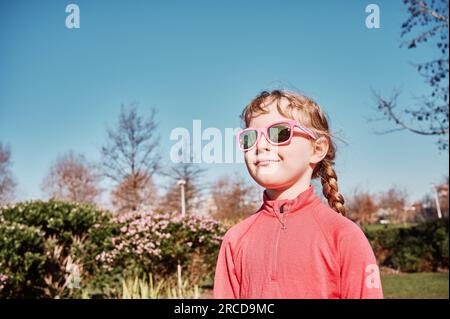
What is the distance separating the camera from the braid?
1355 mm

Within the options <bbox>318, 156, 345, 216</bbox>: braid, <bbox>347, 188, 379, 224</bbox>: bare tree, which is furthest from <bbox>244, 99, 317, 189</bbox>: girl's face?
<bbox>347, 188, 379, 224</bbox>: bare tree

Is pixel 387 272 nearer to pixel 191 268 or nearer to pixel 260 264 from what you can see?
pixel 191 268

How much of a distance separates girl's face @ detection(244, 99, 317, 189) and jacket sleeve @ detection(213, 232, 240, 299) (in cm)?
22

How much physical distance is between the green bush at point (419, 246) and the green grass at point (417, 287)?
4.32 ft

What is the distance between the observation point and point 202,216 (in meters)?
8.06

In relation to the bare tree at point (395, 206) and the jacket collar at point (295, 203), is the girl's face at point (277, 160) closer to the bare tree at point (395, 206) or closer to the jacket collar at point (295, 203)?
the jacket collar at point (295, 203)

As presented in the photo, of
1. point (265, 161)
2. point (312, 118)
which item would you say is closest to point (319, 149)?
point (312, 118)

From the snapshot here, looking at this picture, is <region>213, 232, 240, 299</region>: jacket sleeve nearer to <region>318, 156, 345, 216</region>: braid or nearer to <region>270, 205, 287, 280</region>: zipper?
<region>270, 205, 287, 280</region>: zipper

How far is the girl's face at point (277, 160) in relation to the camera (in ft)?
3.91

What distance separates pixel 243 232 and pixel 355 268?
33 cm

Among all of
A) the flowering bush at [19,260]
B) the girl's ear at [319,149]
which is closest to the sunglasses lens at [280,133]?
the girl's ear at [319,149]
